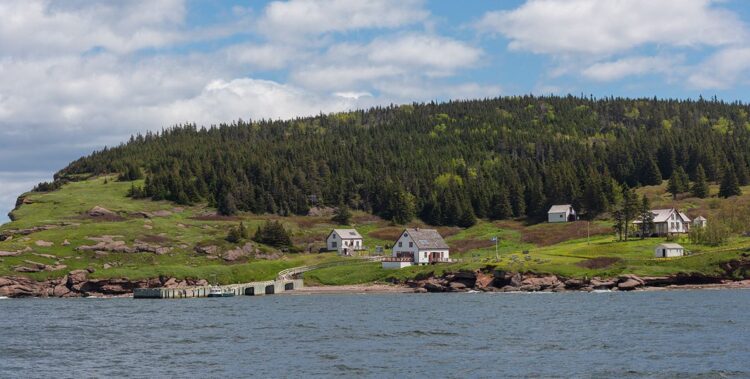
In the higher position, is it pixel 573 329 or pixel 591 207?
pixel 591 207

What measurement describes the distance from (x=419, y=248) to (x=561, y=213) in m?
56.0

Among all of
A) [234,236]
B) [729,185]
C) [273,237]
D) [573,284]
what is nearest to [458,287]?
[573,284]

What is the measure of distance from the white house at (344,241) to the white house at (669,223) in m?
56.3

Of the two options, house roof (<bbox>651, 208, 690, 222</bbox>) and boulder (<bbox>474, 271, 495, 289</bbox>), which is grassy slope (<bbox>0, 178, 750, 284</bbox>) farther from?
house roof (<bbox>651, 208, 690, 222</bbox>)

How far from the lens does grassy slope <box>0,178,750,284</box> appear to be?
12788cm

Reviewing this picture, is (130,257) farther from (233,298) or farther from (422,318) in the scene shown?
(422,318)

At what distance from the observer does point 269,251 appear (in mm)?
168375

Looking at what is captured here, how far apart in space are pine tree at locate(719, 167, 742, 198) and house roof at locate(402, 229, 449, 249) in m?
77.6

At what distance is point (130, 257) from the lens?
150m

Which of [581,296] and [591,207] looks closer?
[581,296]

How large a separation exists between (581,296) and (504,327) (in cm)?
3795

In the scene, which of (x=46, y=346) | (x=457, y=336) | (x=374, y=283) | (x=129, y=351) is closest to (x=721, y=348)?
(x=457, y=336)

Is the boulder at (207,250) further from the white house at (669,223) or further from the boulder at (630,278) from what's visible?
the white house at (669,223)

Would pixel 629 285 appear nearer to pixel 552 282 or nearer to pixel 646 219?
pixel 552 282
